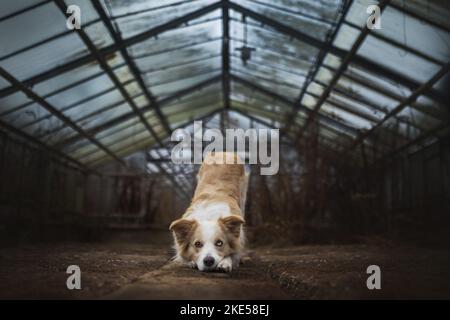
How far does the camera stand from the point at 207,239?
4.64m

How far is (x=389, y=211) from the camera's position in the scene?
986cm

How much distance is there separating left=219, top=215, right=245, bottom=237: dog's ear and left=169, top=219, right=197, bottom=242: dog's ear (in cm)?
29

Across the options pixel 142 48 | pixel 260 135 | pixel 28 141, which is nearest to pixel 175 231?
pixel 142 48

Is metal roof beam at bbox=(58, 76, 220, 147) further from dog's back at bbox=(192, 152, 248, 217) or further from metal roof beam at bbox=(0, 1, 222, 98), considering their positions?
dog's back at bbox=(192, 152, 248, 217)

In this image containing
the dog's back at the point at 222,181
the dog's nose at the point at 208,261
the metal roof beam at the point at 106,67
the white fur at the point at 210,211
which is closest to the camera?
the dog's nose at the point at 208,261

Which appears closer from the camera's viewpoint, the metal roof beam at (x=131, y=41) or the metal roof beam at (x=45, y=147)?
the metal roof beam at (x=131, y=41)

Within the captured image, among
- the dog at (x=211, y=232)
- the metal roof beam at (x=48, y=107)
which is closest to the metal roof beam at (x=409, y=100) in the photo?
the dog at (x=211, y=232)

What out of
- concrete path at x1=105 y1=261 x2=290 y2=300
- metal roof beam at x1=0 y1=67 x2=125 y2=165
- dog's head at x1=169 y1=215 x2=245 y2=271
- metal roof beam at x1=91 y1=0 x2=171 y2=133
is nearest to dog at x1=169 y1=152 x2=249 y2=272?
dog's head at x1=169 y1=215 x2=245 y2=271

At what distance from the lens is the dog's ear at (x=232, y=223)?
15.7 ft

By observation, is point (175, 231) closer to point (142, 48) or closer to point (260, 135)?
point (142, 48)

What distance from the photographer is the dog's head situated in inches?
175

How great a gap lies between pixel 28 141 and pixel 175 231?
22.5 ft

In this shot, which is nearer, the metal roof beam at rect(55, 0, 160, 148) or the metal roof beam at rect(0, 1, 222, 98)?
the metal roof beam at rect(55, 0, 160, 148)

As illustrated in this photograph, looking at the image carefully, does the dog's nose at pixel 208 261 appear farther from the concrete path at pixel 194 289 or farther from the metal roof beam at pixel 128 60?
the metal roof beam at pixel 128 60
